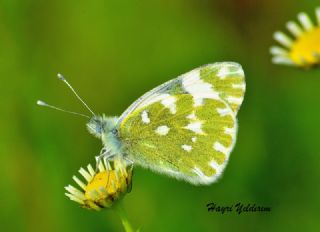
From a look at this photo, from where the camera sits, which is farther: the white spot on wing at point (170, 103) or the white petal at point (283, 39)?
the white petal at point (283, 39)

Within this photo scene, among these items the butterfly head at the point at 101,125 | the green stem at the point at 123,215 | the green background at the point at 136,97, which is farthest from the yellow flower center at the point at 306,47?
the green stem at the point at 123,215

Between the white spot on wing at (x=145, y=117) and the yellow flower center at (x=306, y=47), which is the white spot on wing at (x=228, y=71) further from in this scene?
the yellow flower center at (x=306, y=47)

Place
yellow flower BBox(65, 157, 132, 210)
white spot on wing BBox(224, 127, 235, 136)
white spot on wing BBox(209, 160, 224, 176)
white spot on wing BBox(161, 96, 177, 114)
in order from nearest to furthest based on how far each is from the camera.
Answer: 1. yellow flower BBox(65, 157, 132, 210)
2. white spot on wing BBox(209, 160, 224, 176)
3. white spot on wing BBox(224, 127, 235, 136)
4. white spot on wing BBox(161, 96, 177, 114)

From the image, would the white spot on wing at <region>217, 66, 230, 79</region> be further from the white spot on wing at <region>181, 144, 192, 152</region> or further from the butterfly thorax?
the butterfly thorax

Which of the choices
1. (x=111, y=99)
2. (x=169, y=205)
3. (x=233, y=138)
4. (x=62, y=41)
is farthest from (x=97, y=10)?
(x=233, y=138)

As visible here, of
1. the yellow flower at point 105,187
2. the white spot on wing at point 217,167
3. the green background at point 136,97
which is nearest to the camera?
the yellow flower at point 105,187

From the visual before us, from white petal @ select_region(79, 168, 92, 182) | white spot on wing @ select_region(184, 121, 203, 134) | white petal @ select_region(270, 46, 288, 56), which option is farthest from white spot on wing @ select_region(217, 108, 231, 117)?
white petal @ select_region(270, 46, 288, 56)

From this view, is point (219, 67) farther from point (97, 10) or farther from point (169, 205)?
point (97, 10)
